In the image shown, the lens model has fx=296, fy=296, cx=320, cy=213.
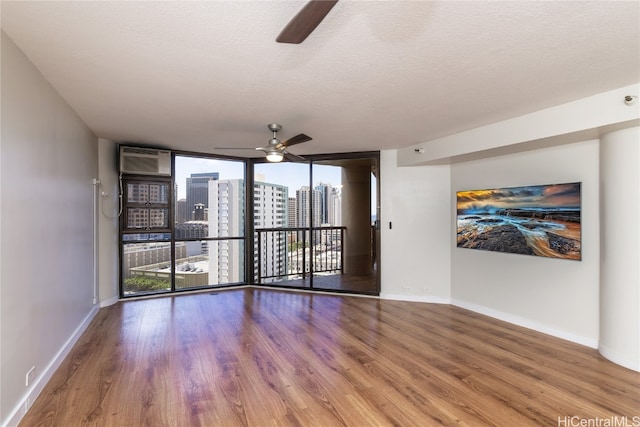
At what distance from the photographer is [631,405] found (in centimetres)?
212

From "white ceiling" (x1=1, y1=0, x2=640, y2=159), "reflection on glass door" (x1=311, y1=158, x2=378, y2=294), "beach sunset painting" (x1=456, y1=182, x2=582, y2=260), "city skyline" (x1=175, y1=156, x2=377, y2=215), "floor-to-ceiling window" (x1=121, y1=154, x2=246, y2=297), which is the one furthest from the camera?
"reflection on glass door" (x1=311, y1=158, x2=378, y2=294)

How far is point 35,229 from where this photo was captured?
7.33 ft

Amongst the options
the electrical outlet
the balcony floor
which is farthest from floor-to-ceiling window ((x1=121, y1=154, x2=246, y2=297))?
the electrical outlet

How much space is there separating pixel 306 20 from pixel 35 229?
8.17ft

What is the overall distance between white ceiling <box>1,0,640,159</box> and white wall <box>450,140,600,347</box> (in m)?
0.82

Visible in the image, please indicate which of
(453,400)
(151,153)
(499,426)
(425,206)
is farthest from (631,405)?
(151,153)

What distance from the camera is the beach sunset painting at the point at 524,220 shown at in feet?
10.4

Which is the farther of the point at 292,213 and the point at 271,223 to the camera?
the point at 271,223

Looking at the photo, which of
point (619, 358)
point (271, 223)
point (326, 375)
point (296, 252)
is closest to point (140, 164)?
point (271, 223)

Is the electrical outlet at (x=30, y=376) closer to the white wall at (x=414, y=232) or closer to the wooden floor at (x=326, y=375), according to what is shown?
the wooden floor at (x=326, y=375)

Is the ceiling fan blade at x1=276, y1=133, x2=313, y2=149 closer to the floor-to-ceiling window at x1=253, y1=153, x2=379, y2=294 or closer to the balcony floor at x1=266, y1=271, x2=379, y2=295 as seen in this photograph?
the floor-to-ceiling window at x1=253, y1=153, x2=379, y2=294

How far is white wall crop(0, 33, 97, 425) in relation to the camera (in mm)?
1846

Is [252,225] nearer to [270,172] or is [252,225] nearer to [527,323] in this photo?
[270,172]

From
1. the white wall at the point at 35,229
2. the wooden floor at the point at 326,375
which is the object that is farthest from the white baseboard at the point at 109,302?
the white wall at the point at 35,229
